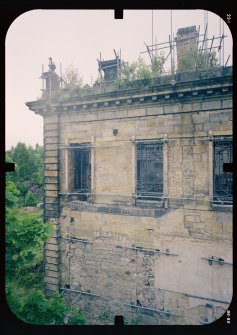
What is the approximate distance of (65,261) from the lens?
21.9ft

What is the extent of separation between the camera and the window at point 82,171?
6.62 metres

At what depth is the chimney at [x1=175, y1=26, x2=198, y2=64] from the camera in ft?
19.7

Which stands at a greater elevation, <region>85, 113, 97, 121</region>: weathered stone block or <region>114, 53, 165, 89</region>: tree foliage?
<region>114, 53, 165, 89</region>: tree foliage

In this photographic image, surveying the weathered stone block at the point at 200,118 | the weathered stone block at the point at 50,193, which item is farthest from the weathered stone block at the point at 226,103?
the weathered stone block at the point at 50,193

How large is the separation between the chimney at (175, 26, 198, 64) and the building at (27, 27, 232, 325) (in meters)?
1.24

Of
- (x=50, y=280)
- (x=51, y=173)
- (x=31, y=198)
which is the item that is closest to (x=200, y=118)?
(x=51, y=173)

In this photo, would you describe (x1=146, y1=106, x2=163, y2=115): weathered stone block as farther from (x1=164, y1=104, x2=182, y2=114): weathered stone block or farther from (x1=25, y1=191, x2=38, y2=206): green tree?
(x1=25, y1=191, x2=38, y2=206): green tree

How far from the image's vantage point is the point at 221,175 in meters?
5.34

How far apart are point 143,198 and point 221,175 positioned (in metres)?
1.90

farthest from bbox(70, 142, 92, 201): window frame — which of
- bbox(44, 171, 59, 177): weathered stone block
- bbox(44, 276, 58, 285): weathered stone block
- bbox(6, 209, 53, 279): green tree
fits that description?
bbox(6, 209, 53, 279): green tree

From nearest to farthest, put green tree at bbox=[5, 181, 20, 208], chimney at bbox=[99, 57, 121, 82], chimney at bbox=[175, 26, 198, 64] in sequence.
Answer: green tree at bbox=[5, 181, 20, 208] < chimney at bbox=[175, 26, 198, 64] < chimney at bbox=[99, 57, 121, 82]
